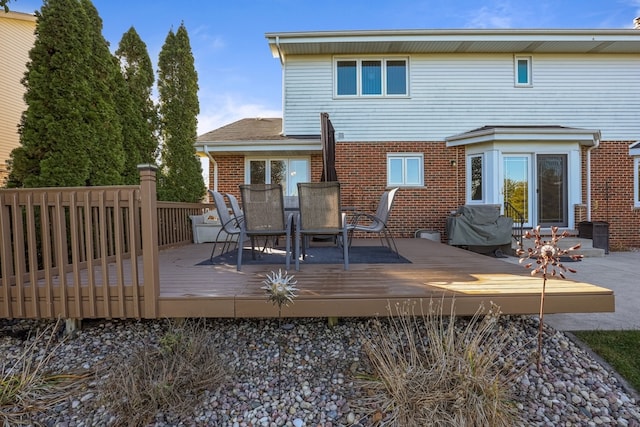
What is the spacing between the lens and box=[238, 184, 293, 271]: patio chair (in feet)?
11.4

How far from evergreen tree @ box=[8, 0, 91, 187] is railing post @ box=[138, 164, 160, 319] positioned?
2.73m

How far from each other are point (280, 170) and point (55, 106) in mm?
5044

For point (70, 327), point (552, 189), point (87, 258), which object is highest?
point (552, 189)

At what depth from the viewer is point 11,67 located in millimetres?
10211

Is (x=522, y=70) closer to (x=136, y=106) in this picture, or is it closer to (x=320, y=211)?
(x=320, y=211)

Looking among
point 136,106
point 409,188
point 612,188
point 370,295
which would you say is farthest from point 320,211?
point 612,188

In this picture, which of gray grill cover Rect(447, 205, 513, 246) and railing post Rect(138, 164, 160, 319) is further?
gray grill cover Rect(447, 205, 513, 246)

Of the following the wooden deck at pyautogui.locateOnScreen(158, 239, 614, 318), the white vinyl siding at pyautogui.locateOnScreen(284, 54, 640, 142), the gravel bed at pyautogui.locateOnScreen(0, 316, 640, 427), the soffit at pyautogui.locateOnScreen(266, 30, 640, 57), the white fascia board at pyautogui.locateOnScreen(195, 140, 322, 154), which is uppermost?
→ the soffit at pyautogui.locateOnScreen(266, 30, 640, 57)

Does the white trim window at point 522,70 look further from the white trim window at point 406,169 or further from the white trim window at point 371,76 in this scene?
the white trim window at point 406,169

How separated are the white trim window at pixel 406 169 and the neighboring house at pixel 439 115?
26 mm

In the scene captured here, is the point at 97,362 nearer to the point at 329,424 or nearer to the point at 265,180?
the point at 329,424

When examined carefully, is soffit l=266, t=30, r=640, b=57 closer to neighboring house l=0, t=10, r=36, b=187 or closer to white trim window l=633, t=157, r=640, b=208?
white trim window l=633, t=157, r=640, b=208

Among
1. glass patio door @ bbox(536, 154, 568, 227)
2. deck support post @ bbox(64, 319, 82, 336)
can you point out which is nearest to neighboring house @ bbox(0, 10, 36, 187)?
deck support post @ bbox(64, 319, 82, 336)

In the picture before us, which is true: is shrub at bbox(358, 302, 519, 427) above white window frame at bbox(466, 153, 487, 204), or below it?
below
